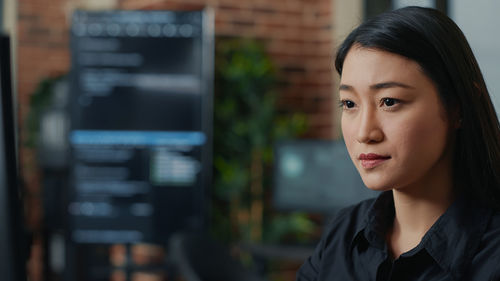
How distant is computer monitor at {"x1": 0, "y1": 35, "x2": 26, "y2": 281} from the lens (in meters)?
0.78

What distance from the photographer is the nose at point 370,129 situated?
0.86 metres

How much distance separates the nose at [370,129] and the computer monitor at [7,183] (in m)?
0.44

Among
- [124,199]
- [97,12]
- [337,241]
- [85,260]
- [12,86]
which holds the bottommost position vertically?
[85,260]

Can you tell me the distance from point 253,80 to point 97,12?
38.5 inches

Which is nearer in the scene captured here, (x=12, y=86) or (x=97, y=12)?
(x=12, y=86)

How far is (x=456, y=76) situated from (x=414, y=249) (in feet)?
0.80

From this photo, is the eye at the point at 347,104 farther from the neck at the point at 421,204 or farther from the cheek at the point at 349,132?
the neck at the point at 421,204

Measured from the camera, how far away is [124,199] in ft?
12.0

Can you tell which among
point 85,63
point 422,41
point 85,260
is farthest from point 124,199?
point 422,41

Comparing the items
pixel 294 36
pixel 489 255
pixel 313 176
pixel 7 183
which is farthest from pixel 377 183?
pixel 294 36

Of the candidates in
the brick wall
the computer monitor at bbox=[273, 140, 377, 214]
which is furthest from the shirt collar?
the brick wall

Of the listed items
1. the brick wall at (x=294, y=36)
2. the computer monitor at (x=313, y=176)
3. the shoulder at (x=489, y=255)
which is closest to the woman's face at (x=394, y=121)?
the shoulder at (x=489, y=255)

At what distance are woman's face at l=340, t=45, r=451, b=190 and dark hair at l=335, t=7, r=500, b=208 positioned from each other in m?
0.02

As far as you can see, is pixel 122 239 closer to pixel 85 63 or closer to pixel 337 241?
pixel 85 63
